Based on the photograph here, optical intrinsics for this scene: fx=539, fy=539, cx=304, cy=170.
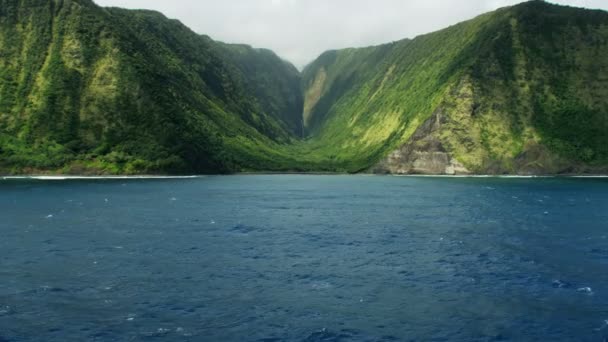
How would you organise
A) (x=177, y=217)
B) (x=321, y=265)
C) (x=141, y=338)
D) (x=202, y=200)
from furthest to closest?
(x=202, y=200) < (x=177, y=217) < (x=321, y=265) < (x=141, y=338)

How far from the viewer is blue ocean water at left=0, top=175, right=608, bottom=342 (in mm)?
44938

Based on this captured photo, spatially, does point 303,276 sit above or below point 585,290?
above

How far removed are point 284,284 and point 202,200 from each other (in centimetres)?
10195

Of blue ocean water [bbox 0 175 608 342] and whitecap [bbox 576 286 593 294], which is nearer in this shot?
blue ocean water [bbox 0 175 608 342]

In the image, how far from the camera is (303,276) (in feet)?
204

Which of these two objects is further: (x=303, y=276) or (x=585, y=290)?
(x=303, y=276)

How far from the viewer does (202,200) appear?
15662 centimetres

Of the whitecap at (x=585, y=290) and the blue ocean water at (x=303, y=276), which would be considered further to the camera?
the whitecap at (x=585, y=290)

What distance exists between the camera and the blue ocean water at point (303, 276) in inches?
1769

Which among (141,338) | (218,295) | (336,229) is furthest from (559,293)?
(336,229)

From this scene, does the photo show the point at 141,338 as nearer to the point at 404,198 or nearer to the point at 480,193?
the point at 404,198

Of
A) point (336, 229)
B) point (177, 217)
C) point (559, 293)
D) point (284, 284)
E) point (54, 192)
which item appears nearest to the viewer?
point (559, 293)

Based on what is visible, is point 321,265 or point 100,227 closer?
point 321,265

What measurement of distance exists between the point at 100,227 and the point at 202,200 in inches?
2227
